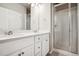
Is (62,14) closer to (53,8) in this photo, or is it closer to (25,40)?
(53,8)

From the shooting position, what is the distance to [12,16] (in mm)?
1104

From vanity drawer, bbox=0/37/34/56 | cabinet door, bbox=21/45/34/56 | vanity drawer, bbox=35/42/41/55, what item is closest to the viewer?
vanity drawer, bbox=0/37/34/56

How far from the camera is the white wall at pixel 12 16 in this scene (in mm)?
1028

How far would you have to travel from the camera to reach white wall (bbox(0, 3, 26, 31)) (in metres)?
1.03

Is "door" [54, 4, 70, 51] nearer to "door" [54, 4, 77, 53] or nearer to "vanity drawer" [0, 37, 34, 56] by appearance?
"door" [54, 4, 77, 53]

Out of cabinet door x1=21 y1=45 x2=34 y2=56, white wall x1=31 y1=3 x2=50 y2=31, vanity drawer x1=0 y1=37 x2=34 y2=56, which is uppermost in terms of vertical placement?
white wall x1=31 y1=3 x2=50 y2=31

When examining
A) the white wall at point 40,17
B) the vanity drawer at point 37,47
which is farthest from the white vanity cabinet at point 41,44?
the white wall at point 40,17

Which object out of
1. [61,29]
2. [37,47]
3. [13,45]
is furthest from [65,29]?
[13,45]

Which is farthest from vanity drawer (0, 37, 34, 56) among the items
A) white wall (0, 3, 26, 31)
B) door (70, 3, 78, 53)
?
door (70, 3, 78, 53)

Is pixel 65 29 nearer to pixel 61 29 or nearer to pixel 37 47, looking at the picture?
pixel 61 29

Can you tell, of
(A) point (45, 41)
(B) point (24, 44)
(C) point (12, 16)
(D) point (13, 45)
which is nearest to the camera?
(D) point (13, 45)

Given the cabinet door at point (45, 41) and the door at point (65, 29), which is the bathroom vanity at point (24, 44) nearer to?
the cabinet door at point (45, 41)

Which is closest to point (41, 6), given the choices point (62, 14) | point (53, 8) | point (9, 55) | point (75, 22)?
Result: point (53, 8)

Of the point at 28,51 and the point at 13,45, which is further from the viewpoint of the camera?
the point at 28,51
